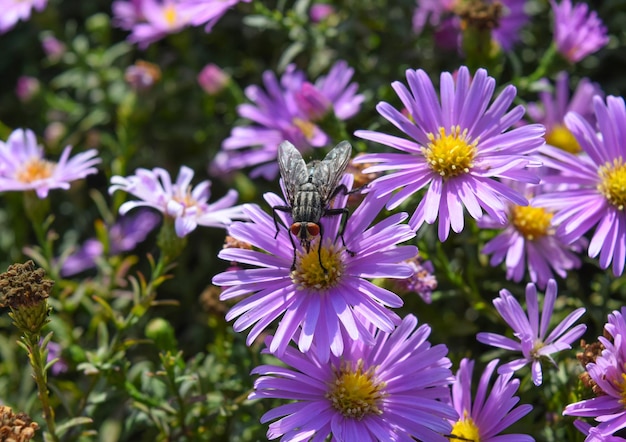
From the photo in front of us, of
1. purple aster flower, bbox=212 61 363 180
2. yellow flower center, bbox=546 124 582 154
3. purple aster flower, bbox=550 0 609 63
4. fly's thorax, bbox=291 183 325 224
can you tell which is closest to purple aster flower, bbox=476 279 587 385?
fly's thorax, bbox=291 183 325 224

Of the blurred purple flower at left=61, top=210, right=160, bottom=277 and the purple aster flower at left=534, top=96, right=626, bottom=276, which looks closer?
the purple aster flower at left=534, top=96, right=626, bottom=276

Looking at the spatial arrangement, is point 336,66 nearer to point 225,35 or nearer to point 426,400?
point 225,35

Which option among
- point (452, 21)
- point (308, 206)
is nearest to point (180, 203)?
point (308, 206)

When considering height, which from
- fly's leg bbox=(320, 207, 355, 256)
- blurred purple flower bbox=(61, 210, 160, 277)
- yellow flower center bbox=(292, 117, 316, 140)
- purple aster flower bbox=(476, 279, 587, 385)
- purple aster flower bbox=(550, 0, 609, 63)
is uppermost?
purple aster flower bbox=(550, 0, 609, 63)

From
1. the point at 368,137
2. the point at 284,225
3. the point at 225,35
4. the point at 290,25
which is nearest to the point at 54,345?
the point at 284,225

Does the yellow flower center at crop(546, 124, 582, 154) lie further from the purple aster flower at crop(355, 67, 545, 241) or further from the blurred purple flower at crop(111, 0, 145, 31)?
the blurred purple flower at crop(111, 0, 145, 31)

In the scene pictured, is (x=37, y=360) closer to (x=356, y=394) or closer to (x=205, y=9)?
(x=356, y=394)
